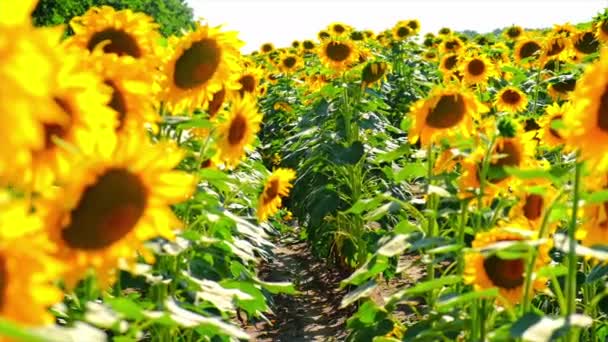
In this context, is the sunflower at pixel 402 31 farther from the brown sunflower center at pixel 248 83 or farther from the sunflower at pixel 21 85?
the sunflower at pixel 21 85

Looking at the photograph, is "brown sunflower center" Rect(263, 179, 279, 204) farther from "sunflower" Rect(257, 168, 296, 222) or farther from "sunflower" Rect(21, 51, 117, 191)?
"sunflower" Rect(21, 51, 117, 191)

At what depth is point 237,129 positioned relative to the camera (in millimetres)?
2783

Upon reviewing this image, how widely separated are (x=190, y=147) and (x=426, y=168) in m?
0.85

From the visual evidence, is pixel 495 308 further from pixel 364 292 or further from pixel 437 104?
pixel 437 104

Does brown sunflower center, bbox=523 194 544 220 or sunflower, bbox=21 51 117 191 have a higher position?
brown sunflower center, bbox=523 194 544 220

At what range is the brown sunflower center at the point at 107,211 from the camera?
136 cm

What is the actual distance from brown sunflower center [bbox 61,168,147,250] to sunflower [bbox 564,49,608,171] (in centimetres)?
94

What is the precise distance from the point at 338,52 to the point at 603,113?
478 centimetres

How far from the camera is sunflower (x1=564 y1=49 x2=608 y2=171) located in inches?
70.9

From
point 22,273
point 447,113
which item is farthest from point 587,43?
point 22,273

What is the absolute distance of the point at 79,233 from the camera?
1.36 meters

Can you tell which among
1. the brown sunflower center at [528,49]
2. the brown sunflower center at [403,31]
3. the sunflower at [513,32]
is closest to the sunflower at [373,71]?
the brown sunflower center at [528,49]

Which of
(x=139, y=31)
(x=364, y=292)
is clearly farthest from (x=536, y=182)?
(x=139, y=31)

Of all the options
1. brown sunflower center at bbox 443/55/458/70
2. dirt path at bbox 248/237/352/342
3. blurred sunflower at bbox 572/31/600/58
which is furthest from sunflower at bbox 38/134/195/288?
brown sunflower center at bbox 443/55/458/70
